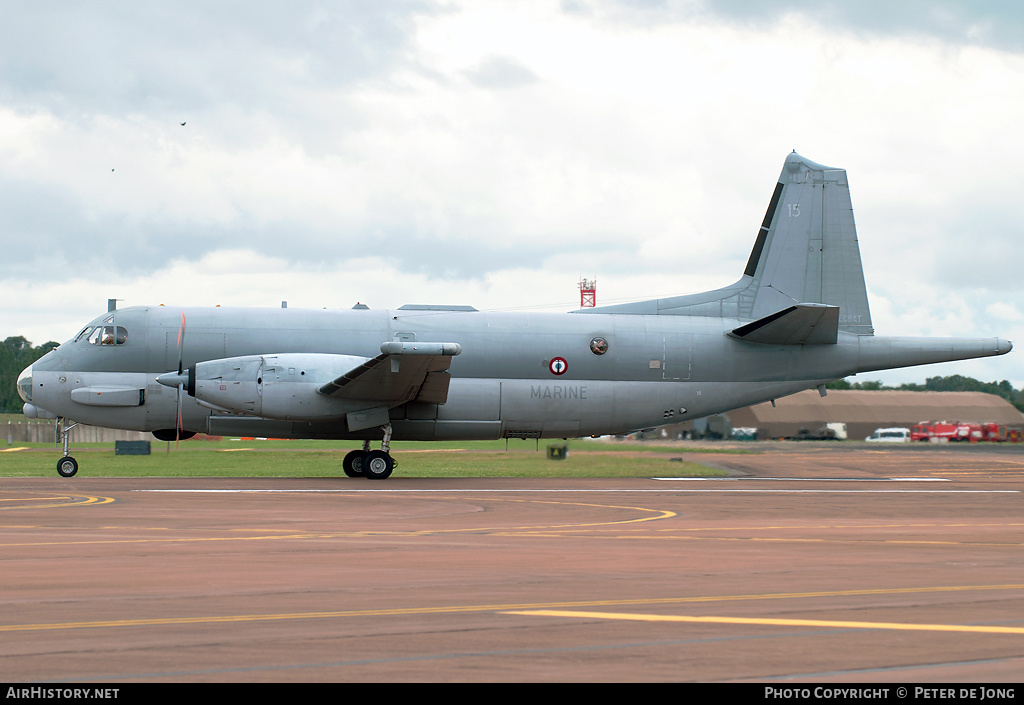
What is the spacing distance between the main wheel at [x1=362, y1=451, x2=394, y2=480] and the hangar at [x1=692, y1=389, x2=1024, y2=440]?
39558 mm

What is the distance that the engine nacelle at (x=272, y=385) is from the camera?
95.5ft

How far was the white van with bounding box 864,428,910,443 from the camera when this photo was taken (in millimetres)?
69375

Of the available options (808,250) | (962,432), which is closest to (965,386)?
(962,432)

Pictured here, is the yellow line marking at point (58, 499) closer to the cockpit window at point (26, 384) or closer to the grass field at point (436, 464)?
the grass field at point (436, 464)

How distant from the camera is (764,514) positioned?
20.0 m

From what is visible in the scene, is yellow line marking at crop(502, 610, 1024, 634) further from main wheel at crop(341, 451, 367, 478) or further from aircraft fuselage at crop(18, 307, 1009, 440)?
main wheel at crop(341, 451, 367, 478)

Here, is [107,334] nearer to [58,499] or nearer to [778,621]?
[58,499]

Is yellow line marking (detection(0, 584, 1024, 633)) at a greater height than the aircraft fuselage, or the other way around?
the aircraft fuselage

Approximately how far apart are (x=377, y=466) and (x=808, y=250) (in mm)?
16833

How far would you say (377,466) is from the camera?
3039 centimetres

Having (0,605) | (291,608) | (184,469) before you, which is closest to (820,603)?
(291,608)

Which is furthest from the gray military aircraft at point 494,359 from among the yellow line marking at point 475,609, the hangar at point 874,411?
the hangar at point 874,411

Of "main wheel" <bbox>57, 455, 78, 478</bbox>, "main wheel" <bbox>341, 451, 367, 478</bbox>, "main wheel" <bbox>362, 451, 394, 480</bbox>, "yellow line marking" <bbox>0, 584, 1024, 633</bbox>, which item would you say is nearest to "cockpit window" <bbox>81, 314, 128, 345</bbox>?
"main wheel" <bbox>57, 455, 78, 478</bbox>

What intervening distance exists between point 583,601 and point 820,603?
1.98 m
